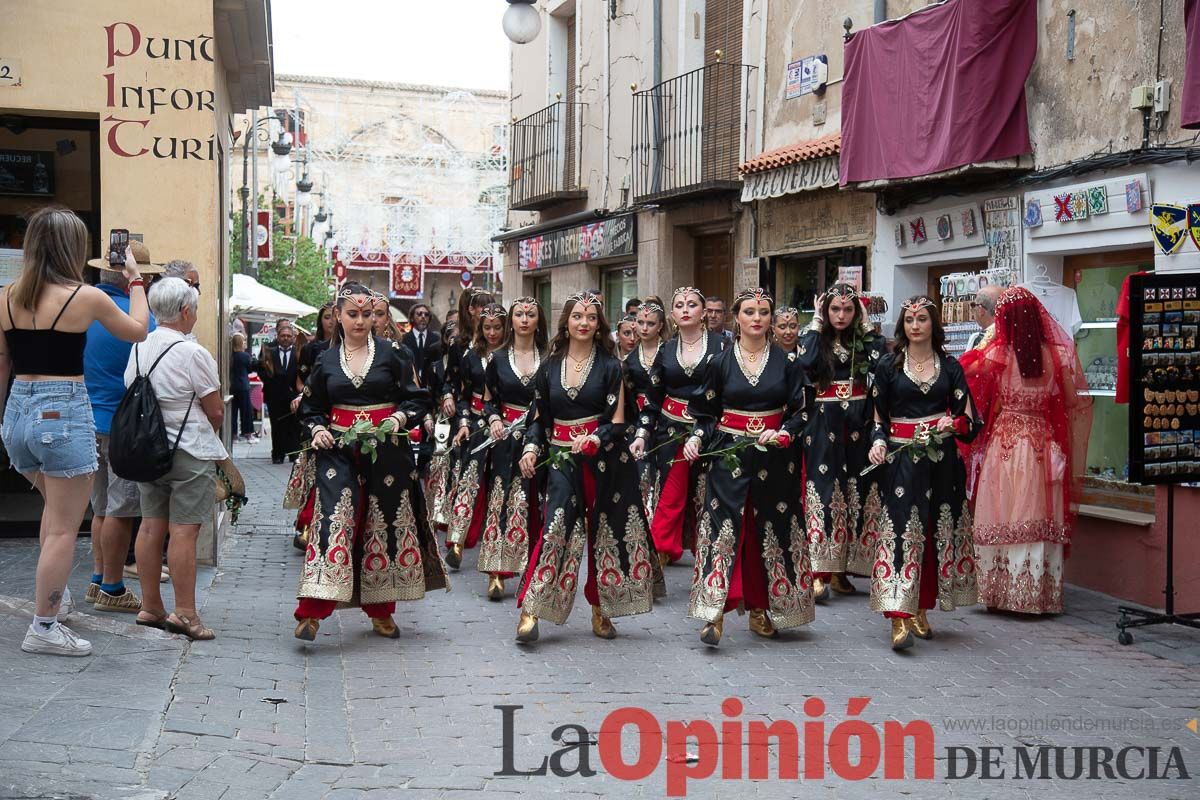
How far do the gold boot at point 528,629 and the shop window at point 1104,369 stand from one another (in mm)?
4724

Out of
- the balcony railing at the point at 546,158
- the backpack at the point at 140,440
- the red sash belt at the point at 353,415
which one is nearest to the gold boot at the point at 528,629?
the red sash belt at the point at 353,415

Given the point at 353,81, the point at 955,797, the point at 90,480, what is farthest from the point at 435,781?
the point at 353,81

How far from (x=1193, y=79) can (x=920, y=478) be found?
317 centimetres

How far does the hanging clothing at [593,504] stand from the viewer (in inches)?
314

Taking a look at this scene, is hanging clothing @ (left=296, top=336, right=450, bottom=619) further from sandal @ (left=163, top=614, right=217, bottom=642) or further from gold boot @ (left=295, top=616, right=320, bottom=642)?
sandal @ (left=163, top=614, right=217, bottom=642)

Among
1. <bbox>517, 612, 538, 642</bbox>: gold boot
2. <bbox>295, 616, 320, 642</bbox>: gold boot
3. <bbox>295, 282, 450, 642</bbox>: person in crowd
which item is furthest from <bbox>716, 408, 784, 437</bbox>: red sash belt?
<bbox>295, 616, 320, 642</bbox>: gold boot

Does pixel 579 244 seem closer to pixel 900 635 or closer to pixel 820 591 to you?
pixel 820 591

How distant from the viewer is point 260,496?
16156 mm

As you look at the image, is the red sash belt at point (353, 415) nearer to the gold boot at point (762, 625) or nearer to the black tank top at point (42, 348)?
the black tank top at point (42, 348)

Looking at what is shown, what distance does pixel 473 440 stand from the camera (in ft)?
35.5

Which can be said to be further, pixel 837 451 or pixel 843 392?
pixel 843 392

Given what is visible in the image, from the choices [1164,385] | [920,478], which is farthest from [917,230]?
[920,478]

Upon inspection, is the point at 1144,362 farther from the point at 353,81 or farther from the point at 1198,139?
the point at 353,81

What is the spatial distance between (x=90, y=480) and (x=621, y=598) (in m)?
2.99
